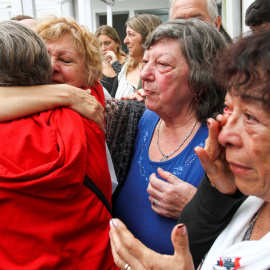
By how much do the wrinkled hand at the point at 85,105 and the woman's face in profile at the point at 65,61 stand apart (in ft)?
0.53

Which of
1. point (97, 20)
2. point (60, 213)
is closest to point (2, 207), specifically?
point (60, 213)

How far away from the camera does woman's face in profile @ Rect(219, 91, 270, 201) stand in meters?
0.87

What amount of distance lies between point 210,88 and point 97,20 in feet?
34.3

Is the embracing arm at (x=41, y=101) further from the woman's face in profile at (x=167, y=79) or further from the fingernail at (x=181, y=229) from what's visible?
the fingernail at (x=181, y=229)

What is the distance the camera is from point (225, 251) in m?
1.00

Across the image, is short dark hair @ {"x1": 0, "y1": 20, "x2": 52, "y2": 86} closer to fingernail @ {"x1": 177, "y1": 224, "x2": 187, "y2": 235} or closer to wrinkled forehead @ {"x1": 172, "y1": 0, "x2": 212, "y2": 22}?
fingernail @ {"x1": 177, "y1": 224, "x2": 187, "y2": 235}

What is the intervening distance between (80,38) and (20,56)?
48 cm

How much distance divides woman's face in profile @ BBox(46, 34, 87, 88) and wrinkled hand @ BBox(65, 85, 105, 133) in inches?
6.4

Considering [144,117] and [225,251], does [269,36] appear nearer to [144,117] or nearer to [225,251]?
Answer: [225,251]

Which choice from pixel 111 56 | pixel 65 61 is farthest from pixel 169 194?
pixel 111 56

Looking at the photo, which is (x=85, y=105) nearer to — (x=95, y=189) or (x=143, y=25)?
(x=95, y=189)

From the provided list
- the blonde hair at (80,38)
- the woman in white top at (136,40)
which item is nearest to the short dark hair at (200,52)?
the blonde hair at (80,38)

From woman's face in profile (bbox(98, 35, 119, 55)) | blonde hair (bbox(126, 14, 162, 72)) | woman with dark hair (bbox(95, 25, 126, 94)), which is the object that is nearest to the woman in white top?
blonde hair (bbox(126, 14, 162, 72))

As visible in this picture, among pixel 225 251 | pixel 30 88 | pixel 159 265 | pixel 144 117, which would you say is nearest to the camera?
pixel 159 265
